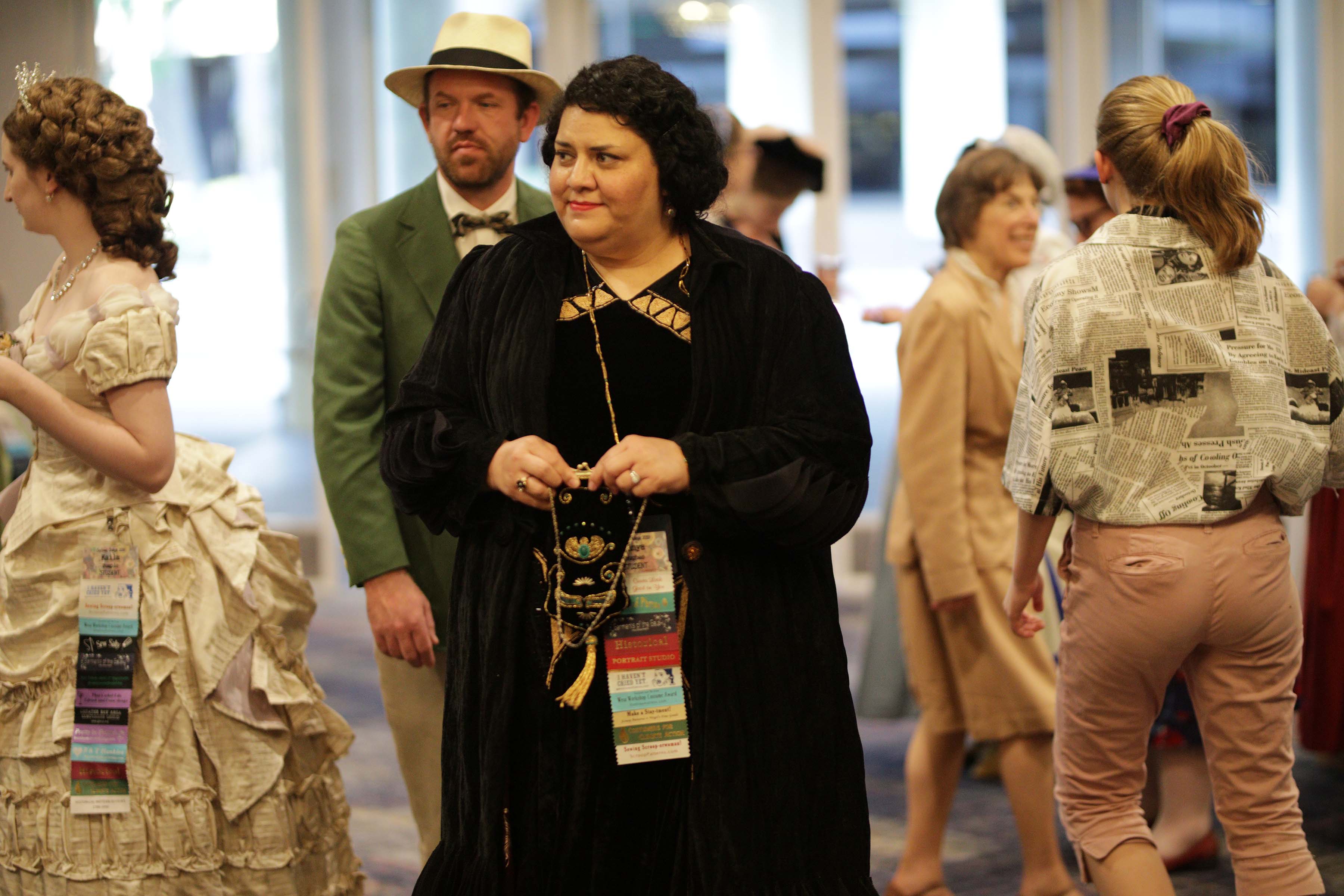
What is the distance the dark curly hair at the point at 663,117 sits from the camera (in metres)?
1.81

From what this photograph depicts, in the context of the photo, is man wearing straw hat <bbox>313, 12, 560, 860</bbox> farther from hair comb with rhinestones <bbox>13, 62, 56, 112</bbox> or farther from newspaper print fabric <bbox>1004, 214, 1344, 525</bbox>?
newspaper print fabric <bbox>1004, 214, 1344, 525</bbox>

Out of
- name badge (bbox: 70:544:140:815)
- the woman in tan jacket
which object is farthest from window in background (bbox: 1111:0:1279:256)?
name badge (bbox: 70:544:140:815)

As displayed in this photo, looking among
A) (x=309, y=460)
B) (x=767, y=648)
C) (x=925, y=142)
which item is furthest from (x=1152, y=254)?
(x=309, y=460)

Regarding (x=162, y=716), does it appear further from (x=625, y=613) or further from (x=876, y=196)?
(x=876, y=196)

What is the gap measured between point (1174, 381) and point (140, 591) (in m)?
1.71

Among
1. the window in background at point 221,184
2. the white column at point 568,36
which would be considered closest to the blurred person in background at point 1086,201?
the white column at point 568,36

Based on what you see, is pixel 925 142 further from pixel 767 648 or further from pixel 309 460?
pixel 767 648

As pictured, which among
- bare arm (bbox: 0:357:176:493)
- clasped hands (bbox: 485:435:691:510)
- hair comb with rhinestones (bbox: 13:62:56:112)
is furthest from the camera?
hair comb with rhinestones (bbox: 13:62:56:112)

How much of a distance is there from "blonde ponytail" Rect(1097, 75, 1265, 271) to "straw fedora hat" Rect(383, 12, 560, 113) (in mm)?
958

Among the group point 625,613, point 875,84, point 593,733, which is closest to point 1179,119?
point 625,613

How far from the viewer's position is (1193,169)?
206 cm

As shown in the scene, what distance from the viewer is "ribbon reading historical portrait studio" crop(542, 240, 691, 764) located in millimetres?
1781

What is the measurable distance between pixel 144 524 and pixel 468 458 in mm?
803

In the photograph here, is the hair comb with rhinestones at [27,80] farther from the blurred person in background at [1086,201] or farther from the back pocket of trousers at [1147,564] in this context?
the blurred person in background at [1086,201]
